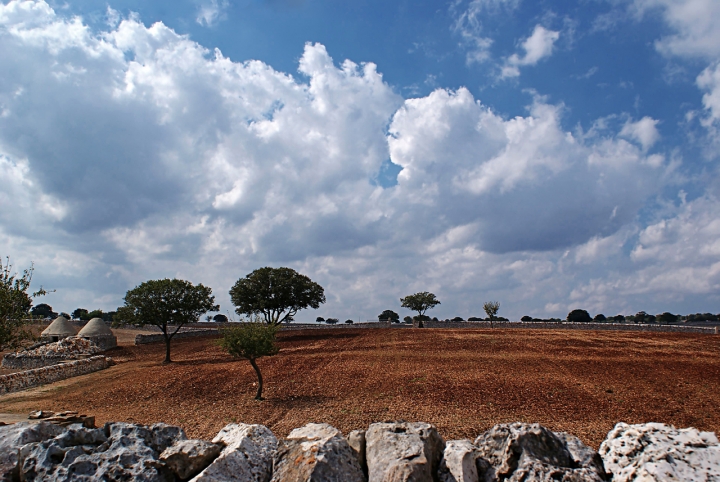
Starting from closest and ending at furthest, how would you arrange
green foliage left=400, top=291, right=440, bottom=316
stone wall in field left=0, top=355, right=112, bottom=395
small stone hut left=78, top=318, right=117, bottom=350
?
stone wall in field left=0, top=355, right=112, bottom=395 < small stone hut left=78, top=318, right=117, bottom=350 < green foliage left=400, top=291, right=440, bottom=316

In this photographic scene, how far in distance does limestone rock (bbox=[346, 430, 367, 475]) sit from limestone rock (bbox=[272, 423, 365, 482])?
11.4 inches

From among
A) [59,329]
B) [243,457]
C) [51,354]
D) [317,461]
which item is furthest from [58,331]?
[317,461]

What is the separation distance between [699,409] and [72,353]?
4771 centimetres

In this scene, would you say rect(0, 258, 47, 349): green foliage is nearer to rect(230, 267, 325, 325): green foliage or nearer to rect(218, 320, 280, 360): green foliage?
rect(218, 320, 280, 360): green foliage

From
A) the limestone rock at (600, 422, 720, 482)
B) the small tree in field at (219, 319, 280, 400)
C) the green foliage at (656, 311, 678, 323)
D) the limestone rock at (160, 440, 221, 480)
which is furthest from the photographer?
the green foliage at (656, 311, 678, 323)

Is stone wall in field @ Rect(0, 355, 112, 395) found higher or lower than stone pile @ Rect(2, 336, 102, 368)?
lower

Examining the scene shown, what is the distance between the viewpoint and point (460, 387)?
1823 cm

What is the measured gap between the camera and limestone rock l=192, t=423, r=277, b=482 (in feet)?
23.6

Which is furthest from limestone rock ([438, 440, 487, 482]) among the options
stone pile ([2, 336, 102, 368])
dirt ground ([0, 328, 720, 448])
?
stone pile ([2, 336, 102, 368])

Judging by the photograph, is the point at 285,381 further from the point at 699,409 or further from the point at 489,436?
the point at 699,409

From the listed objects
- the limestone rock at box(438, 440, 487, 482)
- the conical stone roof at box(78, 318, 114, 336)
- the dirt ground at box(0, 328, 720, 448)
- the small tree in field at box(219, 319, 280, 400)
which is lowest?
the dirt ground at box(0, 328, 720, 448)

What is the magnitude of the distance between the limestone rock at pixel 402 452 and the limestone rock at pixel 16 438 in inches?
288

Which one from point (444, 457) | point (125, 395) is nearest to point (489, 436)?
point (444, 457)

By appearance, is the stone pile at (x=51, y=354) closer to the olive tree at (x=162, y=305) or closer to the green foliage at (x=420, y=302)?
the olive tree at (x=162, y=305)
